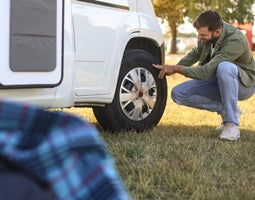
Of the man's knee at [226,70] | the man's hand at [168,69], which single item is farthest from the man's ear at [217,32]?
Result: the man's hand at [168,69]

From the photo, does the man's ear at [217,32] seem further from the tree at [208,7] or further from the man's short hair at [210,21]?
the tree at [208,7]

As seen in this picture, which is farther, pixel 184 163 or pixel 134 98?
pixel 134 98

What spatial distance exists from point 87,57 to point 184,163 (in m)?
1.16

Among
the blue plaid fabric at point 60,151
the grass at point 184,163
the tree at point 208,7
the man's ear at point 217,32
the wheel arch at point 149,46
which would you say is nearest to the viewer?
the blue plaid fabric at point 60,151

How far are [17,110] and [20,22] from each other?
2426 millimetres

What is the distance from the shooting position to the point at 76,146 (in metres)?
1.12

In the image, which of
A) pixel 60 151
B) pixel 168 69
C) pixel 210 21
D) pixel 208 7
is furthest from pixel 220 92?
pixel 208 7

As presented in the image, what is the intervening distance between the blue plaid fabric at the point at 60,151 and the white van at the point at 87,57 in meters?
2.33

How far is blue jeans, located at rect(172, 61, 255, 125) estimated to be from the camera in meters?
4.45

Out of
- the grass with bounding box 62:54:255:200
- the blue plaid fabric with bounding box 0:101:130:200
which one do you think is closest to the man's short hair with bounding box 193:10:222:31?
the grass with bounding box 62:54:255:200

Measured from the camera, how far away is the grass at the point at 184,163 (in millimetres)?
2965

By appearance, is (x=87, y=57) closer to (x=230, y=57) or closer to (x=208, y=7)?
(x=230, y=57)

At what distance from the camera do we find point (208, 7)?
17.4 m

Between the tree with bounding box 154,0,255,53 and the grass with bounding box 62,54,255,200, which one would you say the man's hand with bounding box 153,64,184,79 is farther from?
the tree with bounding box 154,0,255,53
